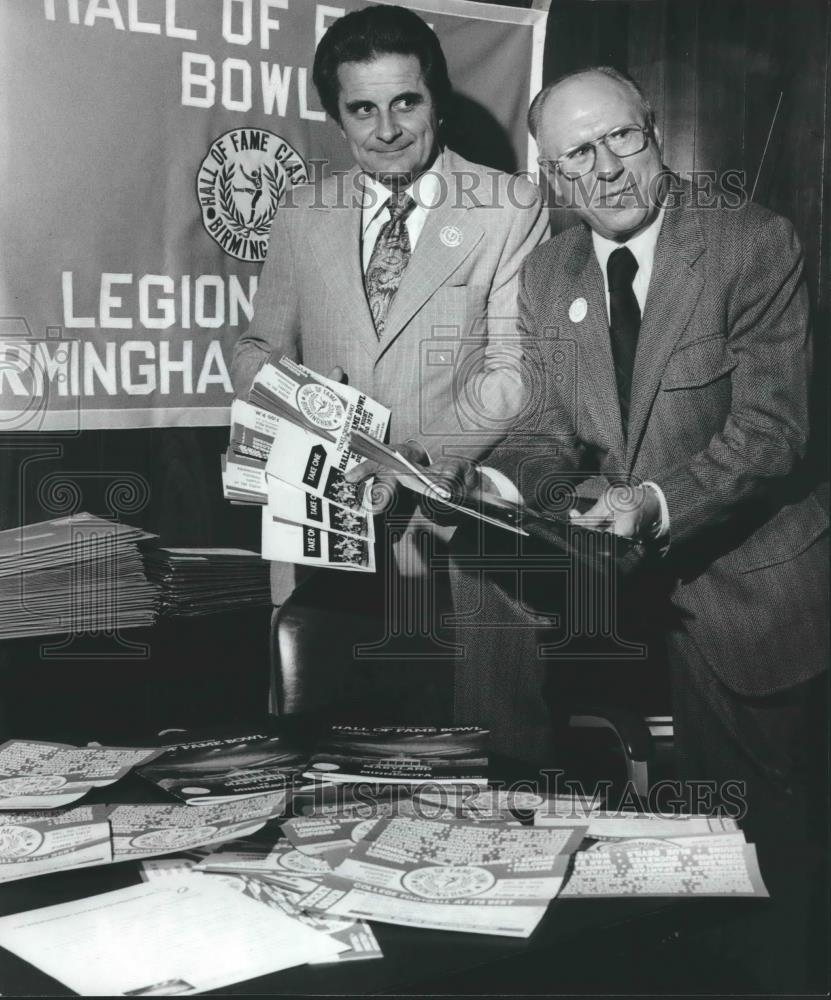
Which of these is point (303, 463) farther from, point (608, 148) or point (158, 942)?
point (158, 942)

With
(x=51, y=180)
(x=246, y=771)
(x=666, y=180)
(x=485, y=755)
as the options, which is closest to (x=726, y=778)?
(x=485, y=755)

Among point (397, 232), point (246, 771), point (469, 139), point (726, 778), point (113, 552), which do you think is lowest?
point (726, 778)

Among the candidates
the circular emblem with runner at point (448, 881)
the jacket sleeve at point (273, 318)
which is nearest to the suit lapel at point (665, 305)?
the jacket sleeve at point (273, 318)

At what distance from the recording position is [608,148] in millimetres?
1907

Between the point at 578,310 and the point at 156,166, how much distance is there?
0.85 meters

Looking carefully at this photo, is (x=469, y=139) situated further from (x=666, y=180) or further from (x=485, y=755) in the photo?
(x=485, y=755)

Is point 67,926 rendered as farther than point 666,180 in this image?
No

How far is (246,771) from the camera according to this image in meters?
1.64

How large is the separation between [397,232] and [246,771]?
1.06m

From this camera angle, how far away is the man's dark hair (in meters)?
1.94

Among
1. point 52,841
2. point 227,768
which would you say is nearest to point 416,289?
point 227,768

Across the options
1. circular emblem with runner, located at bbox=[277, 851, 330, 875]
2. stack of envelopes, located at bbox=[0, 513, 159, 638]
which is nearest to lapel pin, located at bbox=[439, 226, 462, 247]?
stack of envelopes, located at bbox=[0, 513, 159, 638]

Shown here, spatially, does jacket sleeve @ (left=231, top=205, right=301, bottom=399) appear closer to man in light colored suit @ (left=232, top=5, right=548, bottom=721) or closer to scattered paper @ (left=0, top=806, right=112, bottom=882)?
man in light colored suit @ (left=232, top=5, right=548, bottom=721)

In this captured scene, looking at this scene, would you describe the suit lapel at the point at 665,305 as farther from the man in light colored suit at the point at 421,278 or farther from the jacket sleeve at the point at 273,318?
the jacket sleeve at the point at 273,318
